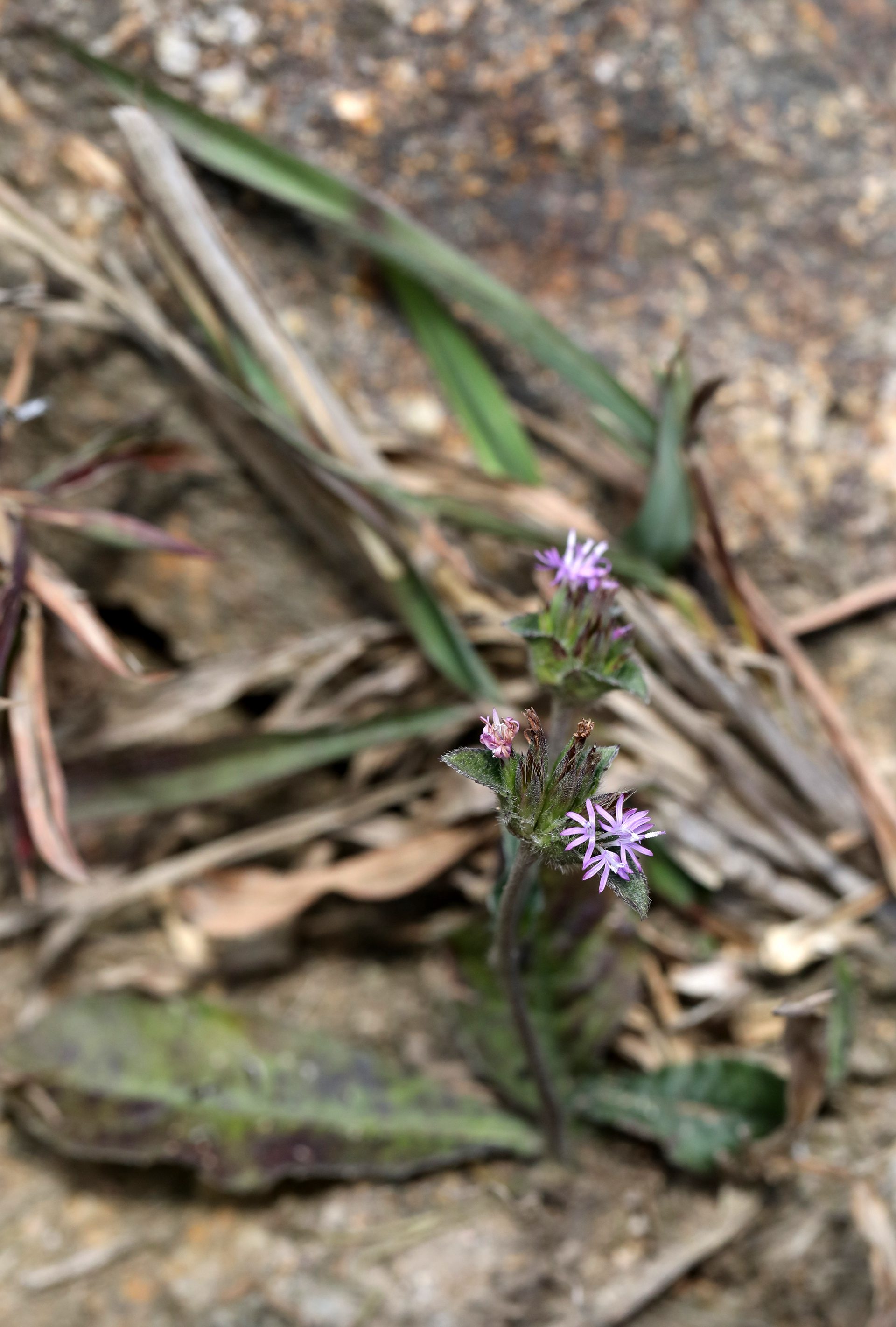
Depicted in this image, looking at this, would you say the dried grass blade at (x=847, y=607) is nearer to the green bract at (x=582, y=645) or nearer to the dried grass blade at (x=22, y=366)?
the green bract at (x=582, y=645)

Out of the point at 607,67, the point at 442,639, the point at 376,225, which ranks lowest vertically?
the point at 442,639

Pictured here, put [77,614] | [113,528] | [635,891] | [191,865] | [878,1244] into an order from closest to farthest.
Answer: [635,891]
[878,1244]
[77,614]
[113,528]
[191,865]

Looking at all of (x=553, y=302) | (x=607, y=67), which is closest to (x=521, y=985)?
(x=553, y=302)

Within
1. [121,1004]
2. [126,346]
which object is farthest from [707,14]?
[121,1004]

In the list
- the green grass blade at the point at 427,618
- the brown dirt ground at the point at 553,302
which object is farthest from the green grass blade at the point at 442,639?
the brown dirt ground at the point at 553,302

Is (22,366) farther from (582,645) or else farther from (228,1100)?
(228,1100)

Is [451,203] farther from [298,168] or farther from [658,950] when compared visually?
[658,950]

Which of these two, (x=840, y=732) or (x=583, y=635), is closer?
(x=583, y=635)
